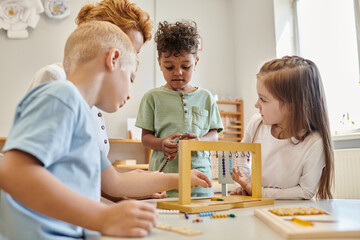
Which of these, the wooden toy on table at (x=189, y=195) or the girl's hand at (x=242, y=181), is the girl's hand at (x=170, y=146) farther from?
the wooden toy on table at (x=189, y=195)

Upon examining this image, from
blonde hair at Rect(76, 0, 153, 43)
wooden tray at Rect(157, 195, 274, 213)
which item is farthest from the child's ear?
blonde hair at Rect(76, 0, 153, 43)

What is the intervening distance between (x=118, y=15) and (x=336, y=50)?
8.41 ft

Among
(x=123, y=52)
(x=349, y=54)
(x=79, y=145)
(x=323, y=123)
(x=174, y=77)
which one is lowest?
(x=79, y=145)

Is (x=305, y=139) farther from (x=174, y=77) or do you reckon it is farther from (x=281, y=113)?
(x=174, y=77)

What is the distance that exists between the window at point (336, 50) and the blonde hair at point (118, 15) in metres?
2.29

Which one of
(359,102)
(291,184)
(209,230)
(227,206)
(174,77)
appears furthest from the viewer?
(359,102)

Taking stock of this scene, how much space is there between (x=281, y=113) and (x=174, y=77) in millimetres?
544

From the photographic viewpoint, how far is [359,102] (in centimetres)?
292

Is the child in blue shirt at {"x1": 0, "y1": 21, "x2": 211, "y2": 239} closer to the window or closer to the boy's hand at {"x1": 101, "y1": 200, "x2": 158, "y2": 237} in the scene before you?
the boy's hand at {"x1": 101, "y1": 200, "x2": 158, "y2": 237}

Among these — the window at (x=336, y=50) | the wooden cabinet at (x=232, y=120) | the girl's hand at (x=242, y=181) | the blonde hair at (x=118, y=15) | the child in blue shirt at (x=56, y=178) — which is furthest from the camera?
the wooden cabinet at (x=232, y=120)

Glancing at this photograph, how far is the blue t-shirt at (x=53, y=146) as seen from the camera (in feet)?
1.69

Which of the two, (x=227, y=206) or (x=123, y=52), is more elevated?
(x=123, y=52)

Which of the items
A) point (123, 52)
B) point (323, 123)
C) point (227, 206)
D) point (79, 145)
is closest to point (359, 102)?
point (323, 123)

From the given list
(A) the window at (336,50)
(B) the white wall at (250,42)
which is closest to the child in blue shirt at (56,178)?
(A) the window at (336,50)
